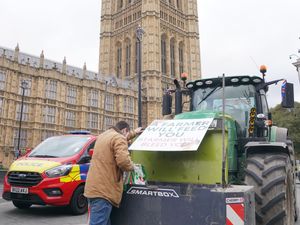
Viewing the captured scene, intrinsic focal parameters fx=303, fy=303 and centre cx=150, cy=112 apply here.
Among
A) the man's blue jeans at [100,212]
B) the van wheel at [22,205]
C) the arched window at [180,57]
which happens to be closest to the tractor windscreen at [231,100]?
the man's blue jeans at [100,212]

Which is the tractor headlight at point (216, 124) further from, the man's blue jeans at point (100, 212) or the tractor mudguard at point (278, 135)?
the tractor mudguard at point (278, 135)

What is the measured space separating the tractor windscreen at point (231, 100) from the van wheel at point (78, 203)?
10.9 feet

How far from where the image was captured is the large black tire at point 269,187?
3965mm

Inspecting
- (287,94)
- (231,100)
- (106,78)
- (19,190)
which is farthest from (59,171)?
(106,78)

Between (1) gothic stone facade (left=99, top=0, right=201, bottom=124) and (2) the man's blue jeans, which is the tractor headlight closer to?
(2) the man's blue jeans

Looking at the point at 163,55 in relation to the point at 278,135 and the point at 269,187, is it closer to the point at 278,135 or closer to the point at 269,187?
the point at 278,135

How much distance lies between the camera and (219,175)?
369 cm

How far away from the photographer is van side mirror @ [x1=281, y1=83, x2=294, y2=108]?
5.43 m

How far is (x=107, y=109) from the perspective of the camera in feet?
161

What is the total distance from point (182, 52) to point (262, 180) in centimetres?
6383

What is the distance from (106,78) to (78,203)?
1900 inches

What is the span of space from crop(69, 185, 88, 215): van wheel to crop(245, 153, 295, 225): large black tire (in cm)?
419

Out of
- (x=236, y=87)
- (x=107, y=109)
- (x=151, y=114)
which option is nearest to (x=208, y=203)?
(x=236, y=87)

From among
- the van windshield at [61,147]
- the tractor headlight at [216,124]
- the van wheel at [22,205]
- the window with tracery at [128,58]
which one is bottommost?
the van wheel at [22,205]
